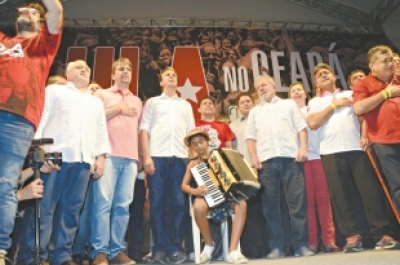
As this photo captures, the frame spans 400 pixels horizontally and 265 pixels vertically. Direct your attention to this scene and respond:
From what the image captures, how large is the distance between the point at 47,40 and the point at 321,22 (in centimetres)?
704

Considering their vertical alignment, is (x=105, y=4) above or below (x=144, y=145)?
above

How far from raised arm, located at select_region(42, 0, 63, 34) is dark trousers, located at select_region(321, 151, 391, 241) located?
2485 millimetres

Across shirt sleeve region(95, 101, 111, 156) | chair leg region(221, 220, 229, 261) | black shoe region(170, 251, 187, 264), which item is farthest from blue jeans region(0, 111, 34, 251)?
chair leg region(221, 220, 229, 261)

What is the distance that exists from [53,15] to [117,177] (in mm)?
1389

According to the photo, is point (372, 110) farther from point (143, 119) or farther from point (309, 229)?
point (143, 119)

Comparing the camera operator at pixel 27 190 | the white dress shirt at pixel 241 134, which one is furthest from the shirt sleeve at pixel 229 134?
the camera operator at pixel 27 190

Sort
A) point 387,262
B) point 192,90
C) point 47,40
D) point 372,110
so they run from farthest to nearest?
point 192,90
point 372,110
point 47,40
point 387,262

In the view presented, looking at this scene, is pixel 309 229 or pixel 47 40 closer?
pixel 47 40

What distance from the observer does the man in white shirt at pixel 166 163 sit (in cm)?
387

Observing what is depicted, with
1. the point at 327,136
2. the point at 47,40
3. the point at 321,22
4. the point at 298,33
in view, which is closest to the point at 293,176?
the point at 327,136

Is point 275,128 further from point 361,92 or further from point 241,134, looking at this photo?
point 361,92

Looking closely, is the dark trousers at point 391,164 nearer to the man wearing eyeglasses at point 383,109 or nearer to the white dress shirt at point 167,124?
the man wearing eyeglasses at point 383,109

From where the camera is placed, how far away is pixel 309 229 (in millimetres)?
4152

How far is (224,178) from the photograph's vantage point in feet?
11.8
